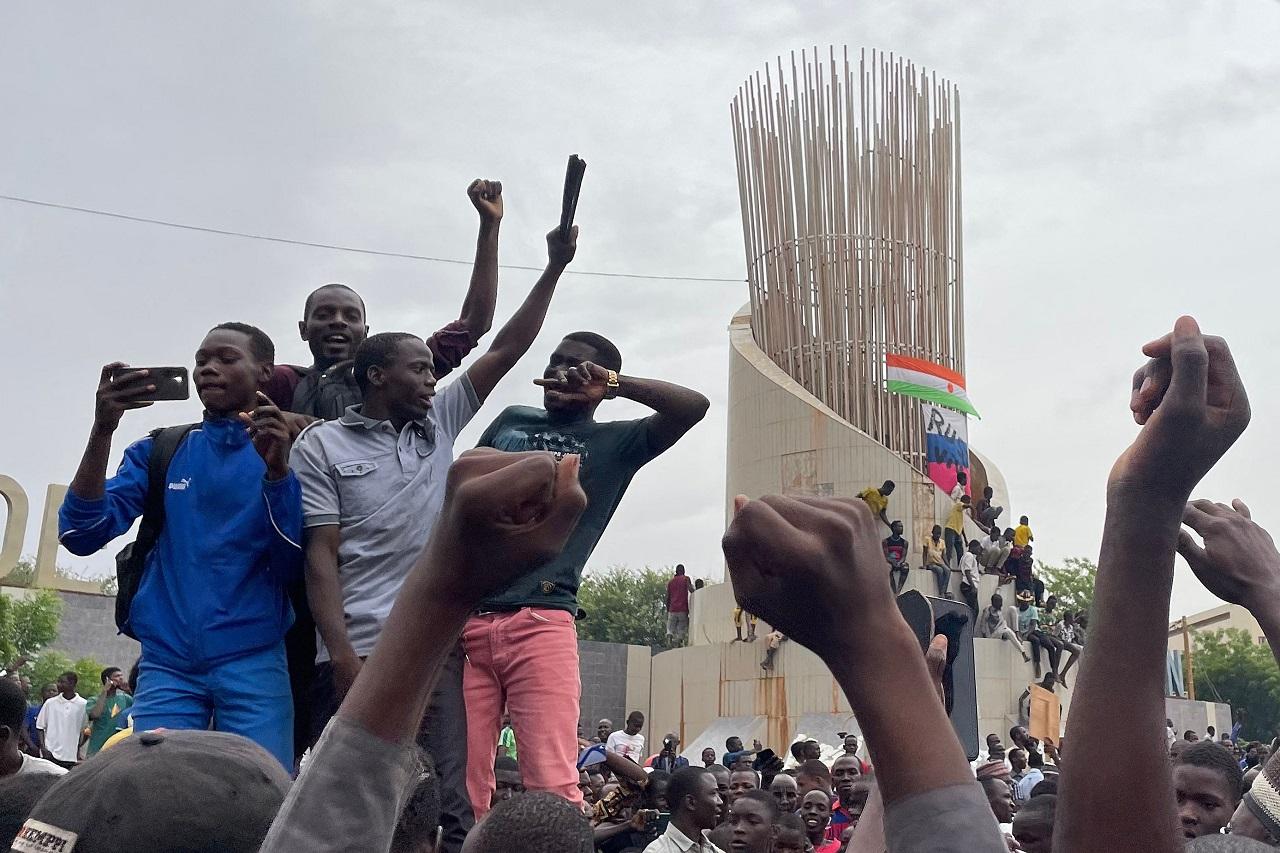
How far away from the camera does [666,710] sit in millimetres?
24016

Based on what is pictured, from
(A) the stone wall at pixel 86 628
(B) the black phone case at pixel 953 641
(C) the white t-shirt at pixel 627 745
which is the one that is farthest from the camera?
(A) the stone wall at pixel 86 628

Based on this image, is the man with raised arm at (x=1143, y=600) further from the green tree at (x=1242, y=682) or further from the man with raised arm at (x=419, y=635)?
the green tree at (x=1242, y=682)

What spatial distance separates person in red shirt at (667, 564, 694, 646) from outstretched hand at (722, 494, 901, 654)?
23.1 metres

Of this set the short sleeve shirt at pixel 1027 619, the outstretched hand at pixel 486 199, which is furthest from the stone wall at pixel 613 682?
the outstretched hand at pixel 486 199

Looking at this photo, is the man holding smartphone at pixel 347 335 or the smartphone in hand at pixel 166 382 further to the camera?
the man holding smartphone at pixel 347 335

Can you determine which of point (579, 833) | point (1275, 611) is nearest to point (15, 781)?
→ point (579, 833)

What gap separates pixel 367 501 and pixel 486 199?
125 centimetres

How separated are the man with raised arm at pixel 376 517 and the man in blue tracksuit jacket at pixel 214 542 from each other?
0.11 m

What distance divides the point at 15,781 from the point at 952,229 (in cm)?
2572

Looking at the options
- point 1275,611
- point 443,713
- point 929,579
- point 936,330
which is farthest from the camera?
point 936,330

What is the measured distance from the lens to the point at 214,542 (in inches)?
136

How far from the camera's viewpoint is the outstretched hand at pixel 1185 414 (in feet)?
4.51

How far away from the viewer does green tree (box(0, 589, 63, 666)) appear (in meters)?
27.6

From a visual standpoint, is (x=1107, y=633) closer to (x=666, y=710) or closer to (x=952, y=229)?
(x=666, y=710)
